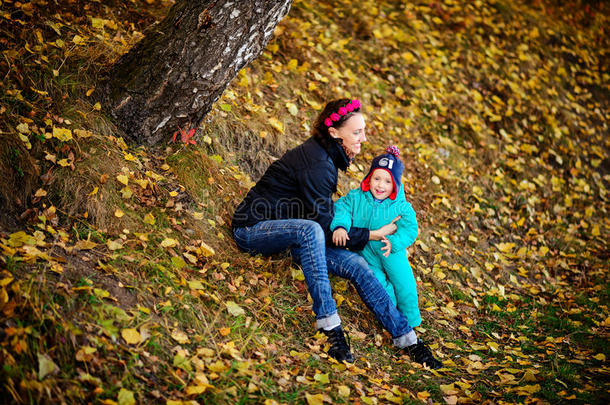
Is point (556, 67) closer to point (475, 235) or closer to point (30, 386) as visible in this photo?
point (475, 235)

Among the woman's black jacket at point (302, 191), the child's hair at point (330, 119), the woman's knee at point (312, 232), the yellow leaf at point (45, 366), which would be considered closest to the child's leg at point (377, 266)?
the woman's black jacket at point (302, 191)

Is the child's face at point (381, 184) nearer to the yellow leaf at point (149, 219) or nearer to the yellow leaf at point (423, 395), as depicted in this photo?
the yellow leaf at point (423, 395)

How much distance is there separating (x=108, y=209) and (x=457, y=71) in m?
5.84

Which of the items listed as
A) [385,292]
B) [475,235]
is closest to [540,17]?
[475,235]

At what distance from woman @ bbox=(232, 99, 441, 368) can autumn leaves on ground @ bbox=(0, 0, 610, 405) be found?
0.76 ft

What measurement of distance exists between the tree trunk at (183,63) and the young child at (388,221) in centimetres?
140

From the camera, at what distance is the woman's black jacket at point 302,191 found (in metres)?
3.60

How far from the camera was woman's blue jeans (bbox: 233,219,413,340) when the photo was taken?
135 inches

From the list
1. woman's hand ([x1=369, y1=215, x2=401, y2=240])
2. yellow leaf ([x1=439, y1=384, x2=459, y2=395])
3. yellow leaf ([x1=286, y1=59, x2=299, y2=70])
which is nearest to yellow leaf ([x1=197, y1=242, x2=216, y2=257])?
woman's hand ([x1=369, y1=215, x2=401, y2=240])

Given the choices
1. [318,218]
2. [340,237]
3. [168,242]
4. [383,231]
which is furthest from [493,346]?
[168,242]

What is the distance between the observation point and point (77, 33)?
4.28m

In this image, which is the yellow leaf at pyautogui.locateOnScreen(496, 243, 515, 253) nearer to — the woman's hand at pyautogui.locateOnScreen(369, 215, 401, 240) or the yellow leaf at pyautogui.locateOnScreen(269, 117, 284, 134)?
the woman's hand at pyautogui.locateOnScreen(369, 215, 401, 240)

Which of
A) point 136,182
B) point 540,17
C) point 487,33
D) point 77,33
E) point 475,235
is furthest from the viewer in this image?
point 540,17

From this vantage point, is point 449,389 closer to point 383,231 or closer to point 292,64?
point 383,231
